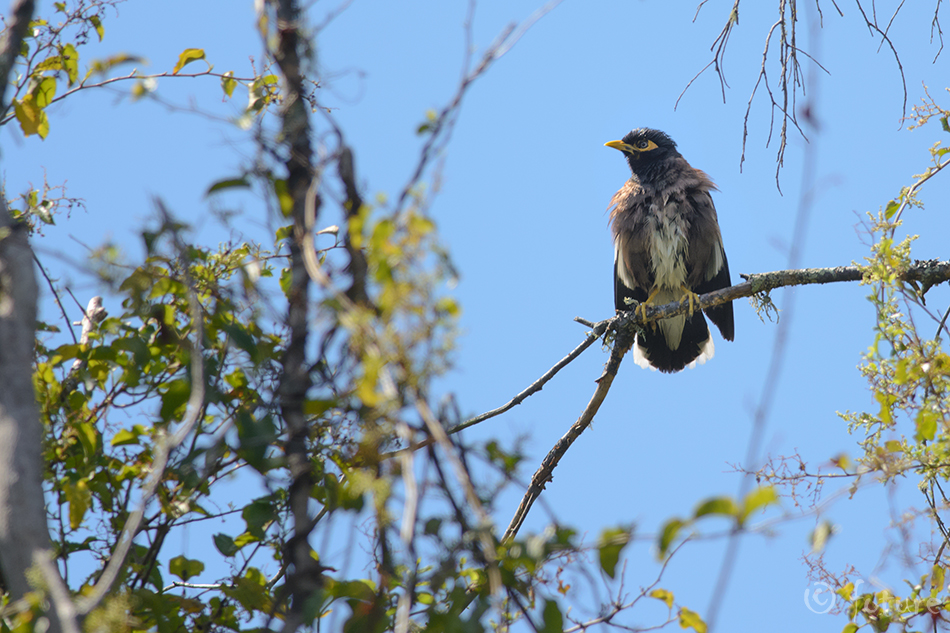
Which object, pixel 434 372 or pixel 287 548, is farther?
pixel 287 548

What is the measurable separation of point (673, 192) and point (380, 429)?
4.29 m

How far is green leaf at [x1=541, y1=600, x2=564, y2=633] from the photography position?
1.43m

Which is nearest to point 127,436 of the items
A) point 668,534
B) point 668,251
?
point 668,534

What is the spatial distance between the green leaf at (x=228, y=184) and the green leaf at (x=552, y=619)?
38.8 inches

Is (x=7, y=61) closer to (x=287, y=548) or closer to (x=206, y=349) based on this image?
(x=206, y=349)

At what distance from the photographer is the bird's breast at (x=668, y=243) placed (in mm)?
4980

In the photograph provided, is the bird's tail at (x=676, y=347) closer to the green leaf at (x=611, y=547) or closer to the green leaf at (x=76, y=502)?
the green leaf at (x=76, y=502)

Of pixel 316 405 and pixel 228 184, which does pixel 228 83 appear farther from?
pixel 316 405

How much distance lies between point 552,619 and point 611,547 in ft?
1.08

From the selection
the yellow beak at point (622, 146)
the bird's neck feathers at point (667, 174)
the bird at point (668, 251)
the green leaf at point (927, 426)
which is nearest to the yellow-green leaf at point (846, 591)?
the green leaf at point (927, 426)

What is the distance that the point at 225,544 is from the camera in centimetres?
205

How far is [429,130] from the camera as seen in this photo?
133 cm

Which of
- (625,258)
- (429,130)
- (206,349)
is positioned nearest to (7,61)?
(206,349)

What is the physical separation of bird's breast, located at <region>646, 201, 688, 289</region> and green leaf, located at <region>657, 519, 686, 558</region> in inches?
161
